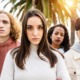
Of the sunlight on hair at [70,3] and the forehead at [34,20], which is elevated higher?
the sunlight on hair at [70,3]

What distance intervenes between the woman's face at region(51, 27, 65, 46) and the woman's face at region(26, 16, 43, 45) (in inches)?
89.8

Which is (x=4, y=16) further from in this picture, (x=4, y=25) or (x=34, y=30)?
(x=34, y=30)

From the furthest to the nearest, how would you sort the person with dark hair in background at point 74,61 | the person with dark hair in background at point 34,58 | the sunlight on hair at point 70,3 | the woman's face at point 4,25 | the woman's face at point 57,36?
the sunlight on hair at point 70,3 < the woman's face at point 57,36 < the woman's face at point 4,25 < the person with dark hair in background at point 74,61 < the person with dark hair in background at point 34,58

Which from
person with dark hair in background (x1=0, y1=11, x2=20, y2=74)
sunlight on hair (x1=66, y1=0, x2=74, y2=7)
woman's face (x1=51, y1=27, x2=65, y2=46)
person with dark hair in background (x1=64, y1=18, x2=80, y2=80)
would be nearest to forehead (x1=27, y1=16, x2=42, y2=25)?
person with dark hair in background (x1=64, y1=18, x2=80, y2=80)

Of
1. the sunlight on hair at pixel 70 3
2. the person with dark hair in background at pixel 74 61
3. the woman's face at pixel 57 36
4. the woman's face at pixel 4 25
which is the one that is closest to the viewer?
the person with dark hair in background at pixel 74 61

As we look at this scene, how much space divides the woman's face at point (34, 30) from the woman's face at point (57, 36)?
2281mm

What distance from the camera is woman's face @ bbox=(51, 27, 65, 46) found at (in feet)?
17.1

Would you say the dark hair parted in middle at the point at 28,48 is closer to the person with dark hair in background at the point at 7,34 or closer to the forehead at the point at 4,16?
the person with dark hair in background at the point at 7,34

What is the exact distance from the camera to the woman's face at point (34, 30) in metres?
2.89

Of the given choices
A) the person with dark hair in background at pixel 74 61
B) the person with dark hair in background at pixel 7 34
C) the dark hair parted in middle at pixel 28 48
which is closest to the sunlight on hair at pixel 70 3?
the person with dark hair in background at pixel 7 34

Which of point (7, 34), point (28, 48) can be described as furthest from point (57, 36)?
point (28, 48)

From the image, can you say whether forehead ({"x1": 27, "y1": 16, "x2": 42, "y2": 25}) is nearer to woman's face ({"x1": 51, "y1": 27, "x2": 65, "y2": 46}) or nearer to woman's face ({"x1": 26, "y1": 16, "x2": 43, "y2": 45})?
woman's face ({"x1": 26, "y1": 16, "x2": 43, "y2": 45})

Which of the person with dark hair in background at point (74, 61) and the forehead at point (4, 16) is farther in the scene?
the forehead at point (4, 16)

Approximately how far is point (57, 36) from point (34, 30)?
7.67 feet
